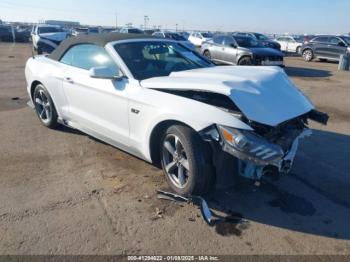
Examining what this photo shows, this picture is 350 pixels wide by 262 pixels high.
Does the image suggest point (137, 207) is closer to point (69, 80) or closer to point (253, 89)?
point (253, 89)

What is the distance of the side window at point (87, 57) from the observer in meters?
4.32

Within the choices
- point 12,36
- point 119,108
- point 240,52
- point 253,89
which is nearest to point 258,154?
point 253,89

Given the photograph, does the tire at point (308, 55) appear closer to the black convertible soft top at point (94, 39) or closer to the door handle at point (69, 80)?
the black convertible soft top at point (94, 39)

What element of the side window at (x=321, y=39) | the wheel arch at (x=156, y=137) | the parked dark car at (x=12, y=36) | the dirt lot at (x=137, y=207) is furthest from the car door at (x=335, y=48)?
the parked dark car at (x=12, y=36)

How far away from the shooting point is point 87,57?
4.68 m

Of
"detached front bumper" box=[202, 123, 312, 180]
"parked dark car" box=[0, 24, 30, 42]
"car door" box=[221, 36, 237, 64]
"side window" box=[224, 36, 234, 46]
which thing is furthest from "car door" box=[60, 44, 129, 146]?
"parked dark car" box=[0, 24, 30, 42]

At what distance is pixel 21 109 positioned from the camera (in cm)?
727

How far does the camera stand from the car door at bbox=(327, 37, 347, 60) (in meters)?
19.5

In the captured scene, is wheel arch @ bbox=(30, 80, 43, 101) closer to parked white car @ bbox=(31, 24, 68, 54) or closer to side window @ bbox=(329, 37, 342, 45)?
parked white car @ bbox=(31, 24, 68, 54)

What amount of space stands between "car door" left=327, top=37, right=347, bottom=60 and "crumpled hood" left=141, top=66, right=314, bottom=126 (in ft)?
59.2

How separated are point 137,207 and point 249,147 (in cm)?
134

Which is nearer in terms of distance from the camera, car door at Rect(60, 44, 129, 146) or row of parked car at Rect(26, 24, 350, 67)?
car door at Rect(60, 44, 129, 146)

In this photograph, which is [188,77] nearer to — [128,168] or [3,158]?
[128,168]

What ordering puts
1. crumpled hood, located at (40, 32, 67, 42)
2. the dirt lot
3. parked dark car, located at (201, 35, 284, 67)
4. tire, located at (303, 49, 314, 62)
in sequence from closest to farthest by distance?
the dirt lot → parked dark car, located at (201, 35, 284, 67) → crumpled hood, located at (40, 32, 67, 42) → tire, located at (303, 49, 314, 62)
